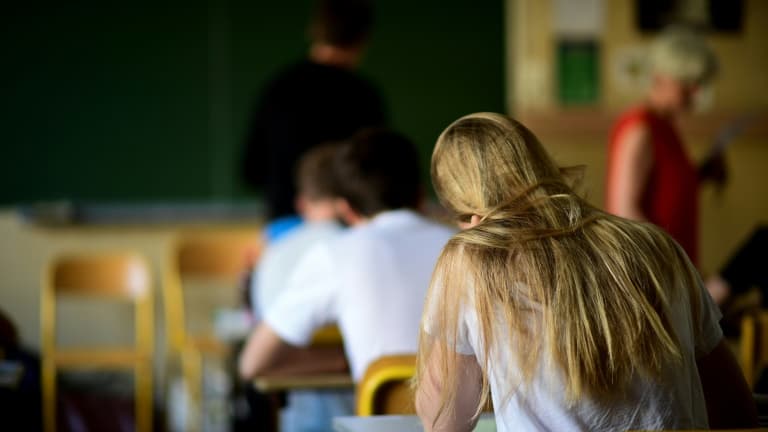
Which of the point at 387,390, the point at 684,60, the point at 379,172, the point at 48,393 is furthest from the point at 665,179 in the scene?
the point at 48,393

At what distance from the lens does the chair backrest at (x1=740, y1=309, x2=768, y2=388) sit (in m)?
3.07

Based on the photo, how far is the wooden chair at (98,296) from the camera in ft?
16.5

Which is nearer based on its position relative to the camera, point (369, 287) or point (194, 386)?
point (369, 287)

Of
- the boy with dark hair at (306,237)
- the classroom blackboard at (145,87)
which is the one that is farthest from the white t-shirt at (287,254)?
the classroom blackboard at (145,87)

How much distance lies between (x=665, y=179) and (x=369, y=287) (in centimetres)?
135

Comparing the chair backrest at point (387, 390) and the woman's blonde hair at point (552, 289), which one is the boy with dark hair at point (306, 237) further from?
the woman's blonde hair at point (552, 289)

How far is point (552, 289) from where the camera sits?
1.46 metres

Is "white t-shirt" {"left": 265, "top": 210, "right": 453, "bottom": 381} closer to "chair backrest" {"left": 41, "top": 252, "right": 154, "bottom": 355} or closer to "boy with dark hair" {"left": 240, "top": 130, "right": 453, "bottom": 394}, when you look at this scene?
"boy with dark hair" {"left": 240, "top": 130, "right": 453, "bottom": 394}

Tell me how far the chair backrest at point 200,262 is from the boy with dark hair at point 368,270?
2.83 meters

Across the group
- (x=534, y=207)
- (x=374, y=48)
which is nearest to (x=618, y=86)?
(x=374, y=48)

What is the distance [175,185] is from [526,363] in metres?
4.29

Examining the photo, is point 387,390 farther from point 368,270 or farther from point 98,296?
point 98,296

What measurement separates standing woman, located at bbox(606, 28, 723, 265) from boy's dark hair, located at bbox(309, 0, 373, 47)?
105cm

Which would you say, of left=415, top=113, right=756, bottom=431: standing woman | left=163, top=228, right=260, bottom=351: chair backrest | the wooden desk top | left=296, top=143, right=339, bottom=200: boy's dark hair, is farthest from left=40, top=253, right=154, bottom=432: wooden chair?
left=415, top=113, right=756, bottom=431: standing woman
